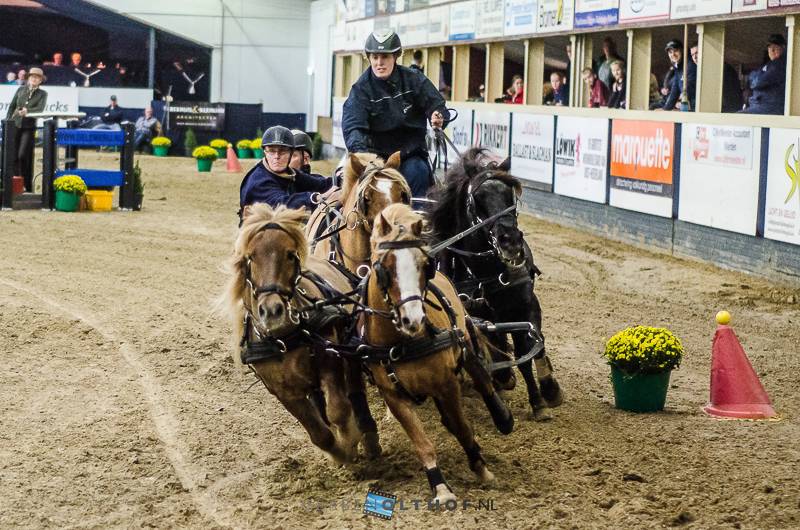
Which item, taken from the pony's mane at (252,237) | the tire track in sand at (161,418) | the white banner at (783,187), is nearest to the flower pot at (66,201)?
the tire track in sand at (161,418)

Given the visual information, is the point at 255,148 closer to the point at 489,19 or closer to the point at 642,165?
the point at 489,19

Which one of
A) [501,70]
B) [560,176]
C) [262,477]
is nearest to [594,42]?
[501,70]

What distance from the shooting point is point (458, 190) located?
780 cm

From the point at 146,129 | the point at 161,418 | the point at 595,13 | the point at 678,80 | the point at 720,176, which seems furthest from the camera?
the point at 146,129

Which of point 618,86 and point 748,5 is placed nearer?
point 748,5

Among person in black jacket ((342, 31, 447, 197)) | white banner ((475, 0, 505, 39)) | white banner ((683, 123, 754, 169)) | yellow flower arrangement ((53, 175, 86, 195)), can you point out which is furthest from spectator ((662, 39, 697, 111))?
yellow flower arrangement ((53, 175, 86, 195))

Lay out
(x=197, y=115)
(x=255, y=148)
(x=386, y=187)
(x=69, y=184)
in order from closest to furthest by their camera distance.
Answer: (x=386, y=187), (x=69, y=184), (x=255, y=148), (x=197, y=115)

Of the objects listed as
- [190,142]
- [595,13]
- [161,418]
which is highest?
[595,13]

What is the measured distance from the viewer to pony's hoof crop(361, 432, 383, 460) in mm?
6832

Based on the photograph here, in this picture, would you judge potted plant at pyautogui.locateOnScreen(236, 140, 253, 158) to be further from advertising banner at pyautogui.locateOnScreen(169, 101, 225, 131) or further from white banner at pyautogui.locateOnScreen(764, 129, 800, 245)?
white banner at pyautogui.locateOnScreen(764, 129, 800, 245)

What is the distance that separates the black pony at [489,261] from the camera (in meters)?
7.57

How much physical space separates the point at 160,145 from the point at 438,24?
36.4 feet

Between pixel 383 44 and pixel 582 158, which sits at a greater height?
pixel 383 44

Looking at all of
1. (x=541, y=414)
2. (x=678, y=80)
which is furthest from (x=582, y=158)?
(x=541, y=414)
